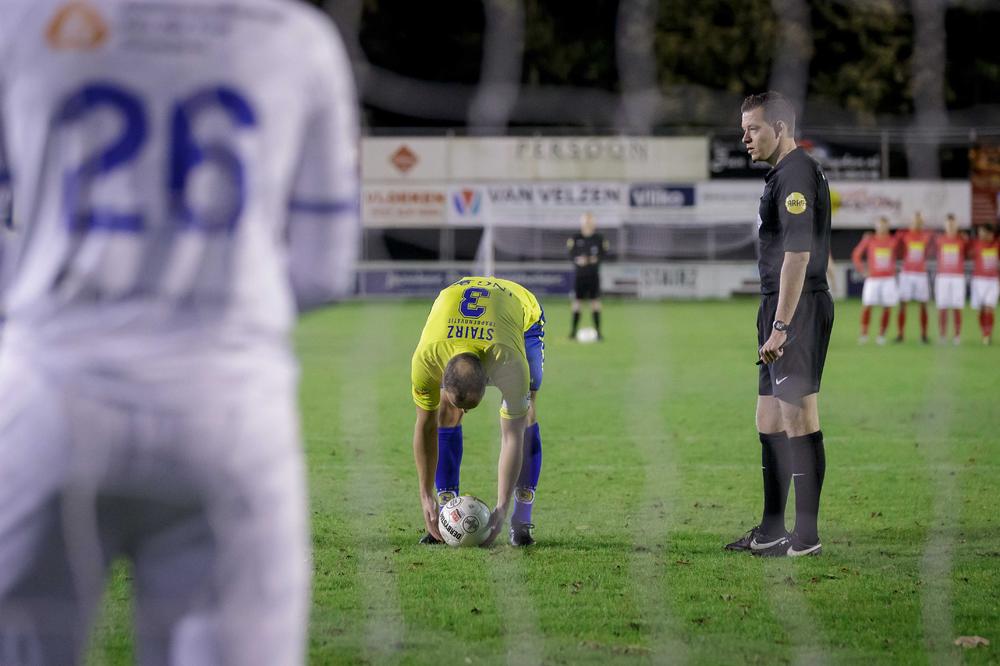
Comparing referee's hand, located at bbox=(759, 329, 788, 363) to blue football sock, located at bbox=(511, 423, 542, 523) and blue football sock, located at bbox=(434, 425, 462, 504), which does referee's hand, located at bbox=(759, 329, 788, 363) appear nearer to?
blue football sock, located at bbox=(511, 423, 542, 523)

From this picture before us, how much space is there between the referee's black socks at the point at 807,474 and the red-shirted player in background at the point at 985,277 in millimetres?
13955

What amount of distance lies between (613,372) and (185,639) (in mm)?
12713

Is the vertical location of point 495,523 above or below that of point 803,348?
below

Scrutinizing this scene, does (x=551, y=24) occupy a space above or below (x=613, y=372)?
above

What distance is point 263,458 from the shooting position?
6.85 ft

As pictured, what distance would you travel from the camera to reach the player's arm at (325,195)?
2213mm

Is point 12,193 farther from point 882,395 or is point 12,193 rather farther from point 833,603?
point 882,395

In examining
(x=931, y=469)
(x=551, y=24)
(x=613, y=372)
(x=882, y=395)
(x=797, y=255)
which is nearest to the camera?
(x=797, y=255)

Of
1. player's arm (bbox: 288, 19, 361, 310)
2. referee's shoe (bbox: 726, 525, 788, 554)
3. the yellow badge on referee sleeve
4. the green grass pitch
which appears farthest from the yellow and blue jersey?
player's arm (bbox: 288, 19, 361, 310)

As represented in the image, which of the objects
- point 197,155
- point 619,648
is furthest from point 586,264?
point 197,155

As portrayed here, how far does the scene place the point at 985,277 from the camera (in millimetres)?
19734

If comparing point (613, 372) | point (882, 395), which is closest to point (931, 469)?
point (882, 395)

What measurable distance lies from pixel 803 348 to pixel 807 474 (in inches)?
22.2

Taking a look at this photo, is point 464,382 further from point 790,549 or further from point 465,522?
point 790,549
